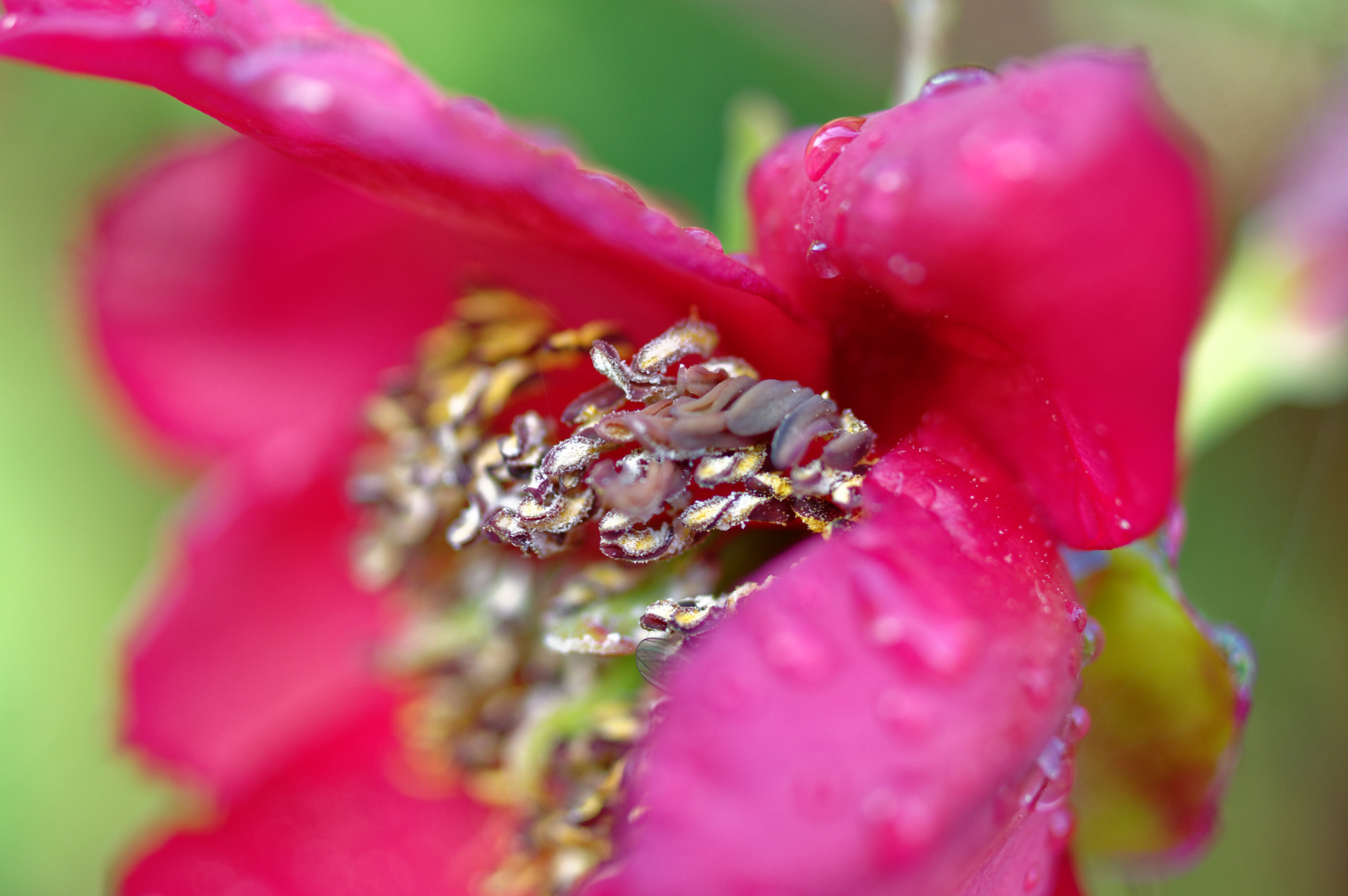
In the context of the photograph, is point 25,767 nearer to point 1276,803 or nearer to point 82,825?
point 82,825

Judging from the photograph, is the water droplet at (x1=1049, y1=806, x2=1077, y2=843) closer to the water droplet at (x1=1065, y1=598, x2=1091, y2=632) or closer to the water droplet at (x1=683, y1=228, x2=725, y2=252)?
the water droplet at (x1=1065, y1=598, x2=1091, y2=632)

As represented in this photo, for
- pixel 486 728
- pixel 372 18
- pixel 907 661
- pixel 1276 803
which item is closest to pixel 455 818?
pixel 486 728

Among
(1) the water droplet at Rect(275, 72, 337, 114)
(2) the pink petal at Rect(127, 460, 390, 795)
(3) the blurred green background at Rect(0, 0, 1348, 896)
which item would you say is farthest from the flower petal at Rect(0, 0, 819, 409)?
(3) the blurred green background at Rect(0, 0, 1348, 896)

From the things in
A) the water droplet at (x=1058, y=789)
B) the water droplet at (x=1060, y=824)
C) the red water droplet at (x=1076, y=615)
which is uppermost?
the red water droplet at (x=1076, y=615)

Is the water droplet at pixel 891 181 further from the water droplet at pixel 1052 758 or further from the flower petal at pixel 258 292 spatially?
the flower petal at pixel 258 292

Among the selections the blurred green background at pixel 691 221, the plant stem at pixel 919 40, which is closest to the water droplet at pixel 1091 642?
the plant stem at pixel 919 40

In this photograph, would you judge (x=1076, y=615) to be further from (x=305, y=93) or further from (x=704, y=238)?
(x=305, y=93)
